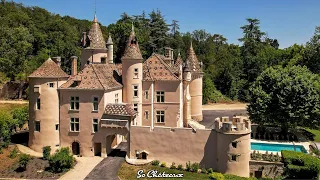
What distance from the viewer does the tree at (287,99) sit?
118 ft

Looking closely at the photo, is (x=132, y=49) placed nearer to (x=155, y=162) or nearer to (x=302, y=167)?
(x=155, y=162)

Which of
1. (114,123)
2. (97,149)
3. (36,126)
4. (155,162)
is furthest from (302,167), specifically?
(36,126)

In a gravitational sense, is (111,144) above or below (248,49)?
below

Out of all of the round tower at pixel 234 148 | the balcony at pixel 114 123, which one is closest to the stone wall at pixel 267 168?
the round tower at pixel 234 148

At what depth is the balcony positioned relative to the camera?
30.9m

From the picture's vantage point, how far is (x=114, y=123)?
103 feet

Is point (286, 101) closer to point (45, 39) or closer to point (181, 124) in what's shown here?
point (181, 124)

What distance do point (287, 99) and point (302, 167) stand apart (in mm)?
12768

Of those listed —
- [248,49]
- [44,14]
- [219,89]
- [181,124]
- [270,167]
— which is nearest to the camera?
[270,167]

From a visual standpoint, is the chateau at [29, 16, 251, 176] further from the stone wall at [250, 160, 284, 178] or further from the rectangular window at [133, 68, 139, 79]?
the stone wall at [250, 160, 284, 178]

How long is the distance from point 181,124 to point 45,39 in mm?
54191

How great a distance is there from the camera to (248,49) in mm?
86250

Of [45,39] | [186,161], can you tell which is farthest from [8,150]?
[45,39]

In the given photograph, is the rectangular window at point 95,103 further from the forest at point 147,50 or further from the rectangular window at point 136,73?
the forest at point 147,50
